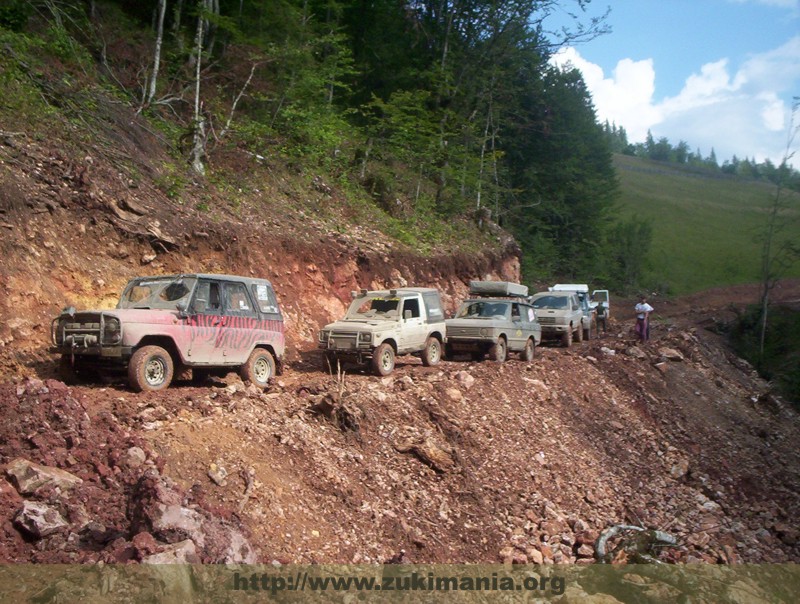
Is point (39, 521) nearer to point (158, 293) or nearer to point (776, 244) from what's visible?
point (158, 293)

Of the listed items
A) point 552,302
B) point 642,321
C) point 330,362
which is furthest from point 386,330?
point 642,321

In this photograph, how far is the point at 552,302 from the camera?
2239 centimetres

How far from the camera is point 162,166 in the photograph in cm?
1611

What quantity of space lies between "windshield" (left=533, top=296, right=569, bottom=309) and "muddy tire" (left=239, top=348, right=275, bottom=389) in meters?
12.8

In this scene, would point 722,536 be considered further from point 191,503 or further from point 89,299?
point 89,299

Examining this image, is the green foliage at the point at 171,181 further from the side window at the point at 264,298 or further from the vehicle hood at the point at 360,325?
the vehicle hood at the point at 360,325

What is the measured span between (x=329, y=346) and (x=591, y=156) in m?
42.3

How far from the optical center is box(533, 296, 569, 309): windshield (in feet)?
72.9

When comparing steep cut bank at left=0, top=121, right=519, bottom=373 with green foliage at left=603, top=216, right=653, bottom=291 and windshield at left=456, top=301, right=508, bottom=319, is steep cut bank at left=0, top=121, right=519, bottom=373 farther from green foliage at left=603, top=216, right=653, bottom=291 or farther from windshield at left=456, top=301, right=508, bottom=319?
green foliage at left=603, top=216, right=653, bottom=291

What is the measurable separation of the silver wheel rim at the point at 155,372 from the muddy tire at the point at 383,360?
4.28m

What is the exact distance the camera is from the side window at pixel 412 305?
14.2 meters

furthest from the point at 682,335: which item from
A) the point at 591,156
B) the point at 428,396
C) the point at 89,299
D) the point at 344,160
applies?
the point at 591,156

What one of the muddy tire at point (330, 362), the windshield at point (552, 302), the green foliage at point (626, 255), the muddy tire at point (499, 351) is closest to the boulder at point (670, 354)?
the windshield at point (552, 302)

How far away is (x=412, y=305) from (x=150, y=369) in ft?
20.8
